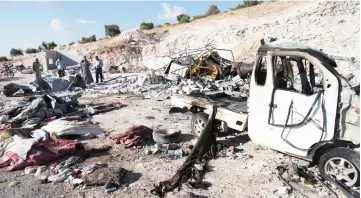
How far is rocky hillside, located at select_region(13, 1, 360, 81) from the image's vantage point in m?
20.5

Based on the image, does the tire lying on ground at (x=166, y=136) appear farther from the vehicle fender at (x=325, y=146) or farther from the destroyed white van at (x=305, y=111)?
the vehicle fender at (x=325, y=146)

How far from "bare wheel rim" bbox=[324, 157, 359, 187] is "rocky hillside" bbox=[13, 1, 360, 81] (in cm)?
1208

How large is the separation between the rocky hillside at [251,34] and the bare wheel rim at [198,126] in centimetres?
1069

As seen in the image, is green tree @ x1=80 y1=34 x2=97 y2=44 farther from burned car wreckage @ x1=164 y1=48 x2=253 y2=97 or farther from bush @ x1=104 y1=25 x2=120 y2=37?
burned car wreckage @ x1=164 y1=48 x2=253 y2=97

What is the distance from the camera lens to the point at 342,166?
4.77m

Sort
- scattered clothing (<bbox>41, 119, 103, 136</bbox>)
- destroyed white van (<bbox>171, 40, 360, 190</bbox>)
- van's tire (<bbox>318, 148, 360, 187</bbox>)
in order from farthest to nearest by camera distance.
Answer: scattered clothing (<bbox>41, 119, 103, 136</bbox>) → destroyed white van (<bbox>171, 40, 360, 190</bbox>) → van's tire (<bbox>318, 148, 360, 187</bbox>)

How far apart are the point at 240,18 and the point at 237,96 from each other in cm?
2426

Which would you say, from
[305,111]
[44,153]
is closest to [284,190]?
[305,111]

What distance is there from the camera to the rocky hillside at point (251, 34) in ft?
67.3

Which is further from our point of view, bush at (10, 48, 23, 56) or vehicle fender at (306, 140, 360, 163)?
bush at (10, 48, 23, 56)

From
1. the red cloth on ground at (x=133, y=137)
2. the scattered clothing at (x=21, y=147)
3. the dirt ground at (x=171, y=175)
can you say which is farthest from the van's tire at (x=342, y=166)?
the scattered clothing at (x=21, y=147)

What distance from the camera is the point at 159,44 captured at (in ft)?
104

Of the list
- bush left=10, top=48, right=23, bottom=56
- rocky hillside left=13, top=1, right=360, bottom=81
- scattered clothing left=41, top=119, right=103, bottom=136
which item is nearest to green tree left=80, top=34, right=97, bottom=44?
rocky hillside left=13, top=1, right=360, bottom=81

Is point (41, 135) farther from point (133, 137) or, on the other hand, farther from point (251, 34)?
point (251, 34)
